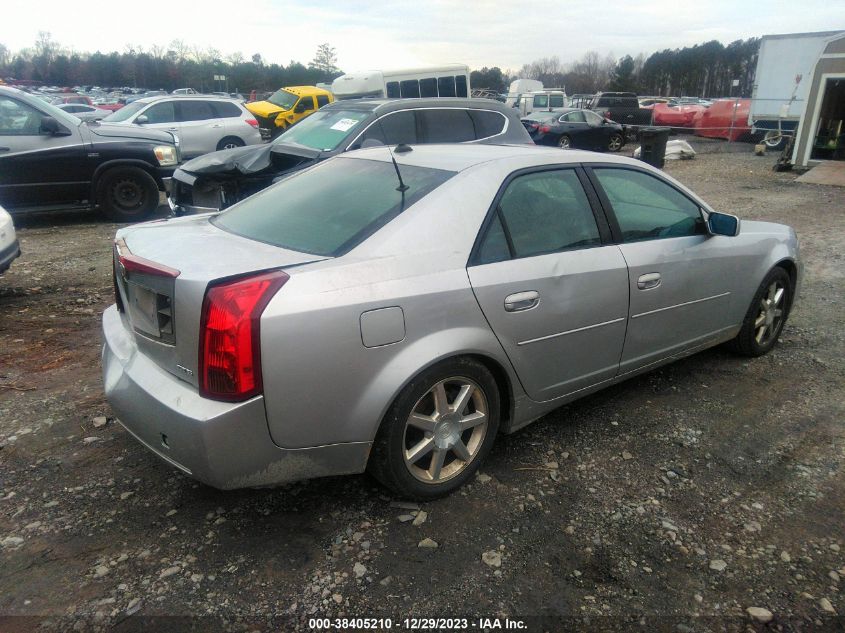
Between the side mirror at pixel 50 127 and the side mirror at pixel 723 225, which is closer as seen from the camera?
the side mirror at pixel 723 225

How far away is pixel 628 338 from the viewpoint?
3.40 meters

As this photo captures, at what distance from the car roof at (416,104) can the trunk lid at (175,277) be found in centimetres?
483

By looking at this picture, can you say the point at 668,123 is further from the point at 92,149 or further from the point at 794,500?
the point at 794,500

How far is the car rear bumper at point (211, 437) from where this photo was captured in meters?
2.27

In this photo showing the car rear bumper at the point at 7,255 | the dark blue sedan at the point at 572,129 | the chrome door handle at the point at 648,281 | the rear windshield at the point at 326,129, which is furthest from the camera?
the dark blue sedan at the point at 572,129

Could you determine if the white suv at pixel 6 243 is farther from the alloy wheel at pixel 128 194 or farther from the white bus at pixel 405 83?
the white bus at pixel 405 83

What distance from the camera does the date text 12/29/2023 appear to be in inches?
85.7

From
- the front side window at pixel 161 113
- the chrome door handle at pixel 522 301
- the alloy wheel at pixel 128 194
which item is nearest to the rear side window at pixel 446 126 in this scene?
the alloy wheel at pixel 128 194

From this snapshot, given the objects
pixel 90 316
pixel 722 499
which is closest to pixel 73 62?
pixel 90 316

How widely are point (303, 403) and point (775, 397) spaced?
3.11 m

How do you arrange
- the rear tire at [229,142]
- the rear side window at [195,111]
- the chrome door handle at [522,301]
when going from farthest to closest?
the rear tire at [229,142]
the rear side window at [195,111]
the chrome door handle at [522,301]

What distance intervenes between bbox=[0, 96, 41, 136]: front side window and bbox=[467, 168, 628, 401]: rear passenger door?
778cm

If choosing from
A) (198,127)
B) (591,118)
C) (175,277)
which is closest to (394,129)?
(175,277)

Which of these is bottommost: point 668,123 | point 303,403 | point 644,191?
point 668,123
